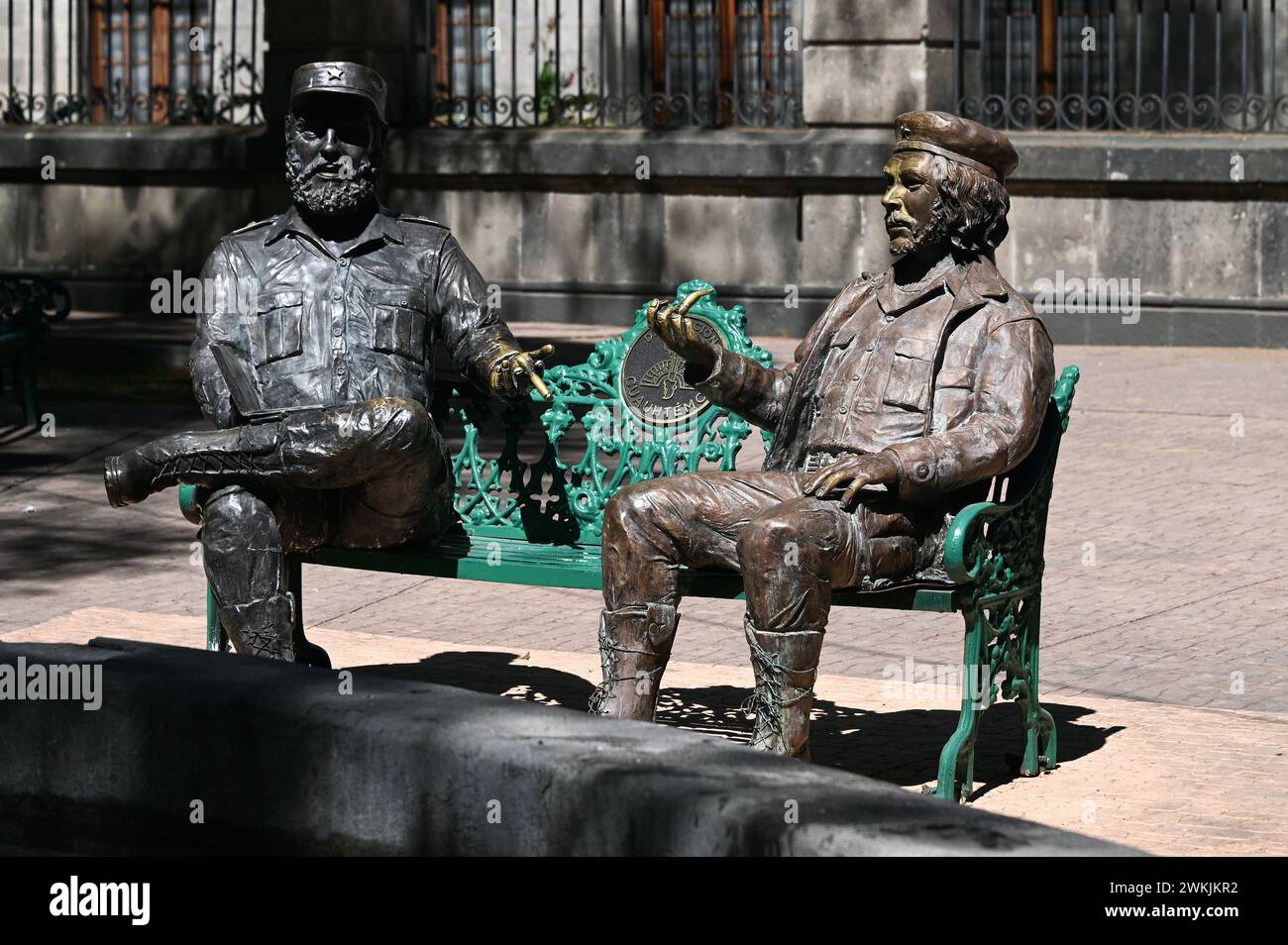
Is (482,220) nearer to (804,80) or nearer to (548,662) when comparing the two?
(804,80)

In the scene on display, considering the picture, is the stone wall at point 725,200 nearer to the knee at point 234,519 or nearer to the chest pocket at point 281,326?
the chest pocket at point 281,326

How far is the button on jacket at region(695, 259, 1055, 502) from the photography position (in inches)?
214

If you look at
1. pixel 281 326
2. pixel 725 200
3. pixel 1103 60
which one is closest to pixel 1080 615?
pixel 281 326

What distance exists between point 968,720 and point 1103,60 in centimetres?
1449

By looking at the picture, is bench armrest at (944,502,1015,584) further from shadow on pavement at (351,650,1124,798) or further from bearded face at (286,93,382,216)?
bearded face at (286,93,382,216)

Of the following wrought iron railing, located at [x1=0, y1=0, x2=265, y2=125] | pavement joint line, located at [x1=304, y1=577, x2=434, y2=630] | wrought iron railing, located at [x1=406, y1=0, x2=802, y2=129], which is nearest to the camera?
pavement joint line, located at [x1=304, y1=577, x2=434, y2=630]

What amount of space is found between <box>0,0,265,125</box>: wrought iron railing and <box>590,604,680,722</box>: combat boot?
40.0 feet

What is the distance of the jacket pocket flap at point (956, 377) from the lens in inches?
222

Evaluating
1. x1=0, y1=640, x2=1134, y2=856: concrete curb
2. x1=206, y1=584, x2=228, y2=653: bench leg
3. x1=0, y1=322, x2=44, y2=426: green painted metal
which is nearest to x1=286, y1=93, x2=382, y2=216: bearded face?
x1=206, y1=584, x2=228, y2=653: bench leg

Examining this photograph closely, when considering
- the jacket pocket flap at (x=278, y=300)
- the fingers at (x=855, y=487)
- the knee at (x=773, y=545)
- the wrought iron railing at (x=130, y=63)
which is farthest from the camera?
the wrought iron railing at (x=130, y=63)

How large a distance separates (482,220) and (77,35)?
539cm

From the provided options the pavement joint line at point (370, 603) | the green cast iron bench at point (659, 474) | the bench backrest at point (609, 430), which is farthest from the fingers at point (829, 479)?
the pavement joint line at point (370, 603)

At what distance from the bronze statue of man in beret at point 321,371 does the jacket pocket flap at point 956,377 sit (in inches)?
42.3

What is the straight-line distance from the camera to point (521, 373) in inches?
239
